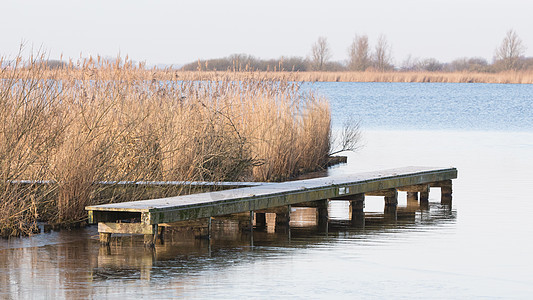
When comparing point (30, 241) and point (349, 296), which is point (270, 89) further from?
point (349, 296)

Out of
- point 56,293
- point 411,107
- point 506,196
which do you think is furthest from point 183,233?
point 411,107

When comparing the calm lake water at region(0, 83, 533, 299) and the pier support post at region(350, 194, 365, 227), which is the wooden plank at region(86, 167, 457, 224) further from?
the calm lake water at region(0, 83, 533, 299)

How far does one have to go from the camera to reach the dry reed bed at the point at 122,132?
29.6 ft

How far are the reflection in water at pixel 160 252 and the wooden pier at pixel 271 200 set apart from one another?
204 mm

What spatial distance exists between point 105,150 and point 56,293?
3.28m

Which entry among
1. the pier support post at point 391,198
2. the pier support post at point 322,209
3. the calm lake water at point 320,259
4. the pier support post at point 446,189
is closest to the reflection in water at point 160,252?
the calm lake water at point 320,259

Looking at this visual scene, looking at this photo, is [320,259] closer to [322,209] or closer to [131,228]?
[131,228]

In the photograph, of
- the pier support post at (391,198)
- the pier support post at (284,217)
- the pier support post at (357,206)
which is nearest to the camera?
the pier support post at (284,217)

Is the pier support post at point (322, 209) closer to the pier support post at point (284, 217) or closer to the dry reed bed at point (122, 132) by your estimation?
the pier support post at point (284, 217)

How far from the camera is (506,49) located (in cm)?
8906

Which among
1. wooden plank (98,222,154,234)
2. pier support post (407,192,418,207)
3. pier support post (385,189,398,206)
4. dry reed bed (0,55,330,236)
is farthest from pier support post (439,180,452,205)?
wooden plank (98,222,154,234)

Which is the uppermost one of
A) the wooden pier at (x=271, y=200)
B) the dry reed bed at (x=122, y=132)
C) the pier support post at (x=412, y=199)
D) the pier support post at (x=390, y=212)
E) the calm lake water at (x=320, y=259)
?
the dry reed bed at (x=122, y=132)

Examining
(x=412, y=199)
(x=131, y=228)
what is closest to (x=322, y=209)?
(x=412, y=199)

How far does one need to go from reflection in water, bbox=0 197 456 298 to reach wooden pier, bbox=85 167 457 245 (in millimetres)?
204
